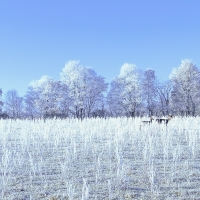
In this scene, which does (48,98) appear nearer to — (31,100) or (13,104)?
(31,100)

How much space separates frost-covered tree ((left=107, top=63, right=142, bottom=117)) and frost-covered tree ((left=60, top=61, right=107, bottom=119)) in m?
1.75

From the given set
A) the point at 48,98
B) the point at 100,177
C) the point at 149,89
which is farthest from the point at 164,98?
the point at 100,177

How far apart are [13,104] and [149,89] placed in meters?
28.3

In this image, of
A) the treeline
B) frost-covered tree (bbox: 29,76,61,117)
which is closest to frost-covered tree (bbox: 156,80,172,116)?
the treeline

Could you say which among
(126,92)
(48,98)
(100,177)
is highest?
(126,92)

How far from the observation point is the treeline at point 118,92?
39.7 m

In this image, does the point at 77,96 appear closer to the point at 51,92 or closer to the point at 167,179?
the point at 51,92

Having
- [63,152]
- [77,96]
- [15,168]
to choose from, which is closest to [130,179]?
[15,168]

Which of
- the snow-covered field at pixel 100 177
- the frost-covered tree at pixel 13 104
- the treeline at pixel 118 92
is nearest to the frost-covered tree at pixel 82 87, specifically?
the treeline at pixel 118 92

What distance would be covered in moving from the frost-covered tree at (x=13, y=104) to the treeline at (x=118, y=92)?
14.0 metres

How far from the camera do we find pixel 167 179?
4.84 metres

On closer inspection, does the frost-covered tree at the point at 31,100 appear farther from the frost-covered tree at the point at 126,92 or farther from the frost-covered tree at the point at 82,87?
the frost-covered tree at the point at 126,92

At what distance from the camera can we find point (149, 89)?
1704 inches

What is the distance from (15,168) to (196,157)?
3.95 m
